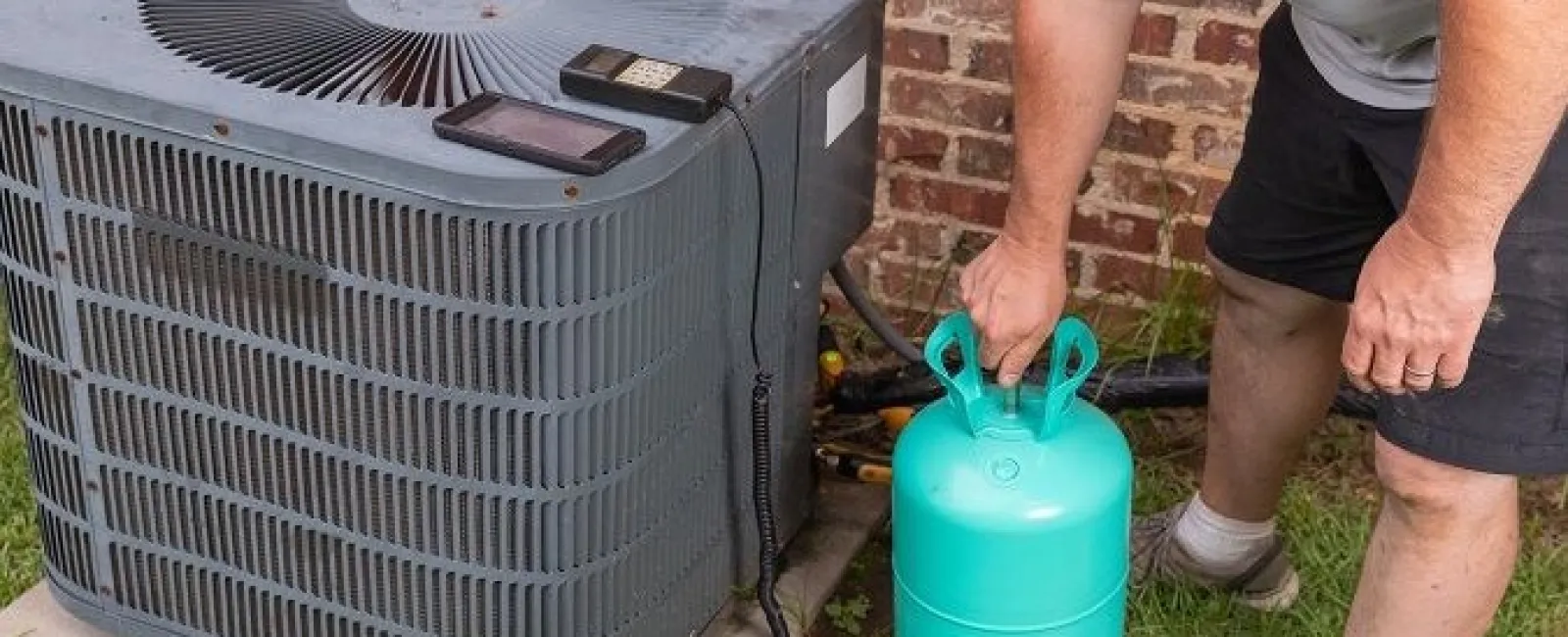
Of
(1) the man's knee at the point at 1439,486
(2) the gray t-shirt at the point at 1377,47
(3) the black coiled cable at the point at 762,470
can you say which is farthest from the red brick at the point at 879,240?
(1) the man's knee at the point at 1439,486

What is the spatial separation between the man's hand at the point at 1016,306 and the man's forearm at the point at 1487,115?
0.49m

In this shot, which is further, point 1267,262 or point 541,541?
point 1267,262

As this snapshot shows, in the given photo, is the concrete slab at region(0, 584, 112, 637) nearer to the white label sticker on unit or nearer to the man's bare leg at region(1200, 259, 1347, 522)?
the white label sticker on unit

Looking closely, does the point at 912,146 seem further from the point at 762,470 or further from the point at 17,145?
the point at 17,145

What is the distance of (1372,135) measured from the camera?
2334mm

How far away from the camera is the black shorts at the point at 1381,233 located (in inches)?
84.3

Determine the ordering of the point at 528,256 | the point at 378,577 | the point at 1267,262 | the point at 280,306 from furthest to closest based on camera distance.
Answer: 1. the point at 1267,262
2. the point at 378,577
3. the point at 280,306
4. the point at 528,256

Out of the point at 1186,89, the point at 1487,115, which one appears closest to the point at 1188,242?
the point at 1186,89

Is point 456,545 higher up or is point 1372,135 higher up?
point 1372,135

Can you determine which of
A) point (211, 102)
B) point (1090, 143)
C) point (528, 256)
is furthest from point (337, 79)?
point (1090, 143)

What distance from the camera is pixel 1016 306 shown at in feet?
7.83

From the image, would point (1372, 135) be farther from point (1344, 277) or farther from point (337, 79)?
point (337, 79)

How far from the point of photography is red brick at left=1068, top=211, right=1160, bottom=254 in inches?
127

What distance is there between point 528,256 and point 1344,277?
101 centimetres
